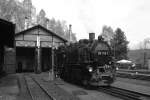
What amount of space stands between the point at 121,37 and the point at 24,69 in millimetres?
31911

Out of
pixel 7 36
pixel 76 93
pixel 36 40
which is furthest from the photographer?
pixel 36 40

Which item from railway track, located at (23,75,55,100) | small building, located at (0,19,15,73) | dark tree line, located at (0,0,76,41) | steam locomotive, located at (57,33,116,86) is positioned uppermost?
dark tree line, located at (0,0,76,41)

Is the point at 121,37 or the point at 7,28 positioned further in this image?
the point at 121,37

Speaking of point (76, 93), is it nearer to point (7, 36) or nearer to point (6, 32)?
point (6, 32)

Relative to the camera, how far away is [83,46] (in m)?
17.6

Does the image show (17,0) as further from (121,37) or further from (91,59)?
(91,59)

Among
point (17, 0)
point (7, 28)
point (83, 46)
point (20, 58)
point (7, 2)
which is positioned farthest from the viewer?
point (17, 0)

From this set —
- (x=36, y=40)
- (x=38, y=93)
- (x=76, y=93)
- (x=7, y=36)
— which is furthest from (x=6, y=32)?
(x=36, y=40)

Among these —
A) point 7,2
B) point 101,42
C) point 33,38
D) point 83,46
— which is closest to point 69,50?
point 83,46

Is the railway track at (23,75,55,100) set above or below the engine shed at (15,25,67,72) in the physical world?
below

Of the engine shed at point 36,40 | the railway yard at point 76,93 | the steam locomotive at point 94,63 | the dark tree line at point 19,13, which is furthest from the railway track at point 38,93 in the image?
the dark tree line at point 19,13

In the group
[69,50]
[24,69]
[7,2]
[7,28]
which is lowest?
[24,69]

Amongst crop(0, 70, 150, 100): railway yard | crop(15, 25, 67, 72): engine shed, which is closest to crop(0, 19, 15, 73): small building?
crop(15, 25, 67, 72): engine shed

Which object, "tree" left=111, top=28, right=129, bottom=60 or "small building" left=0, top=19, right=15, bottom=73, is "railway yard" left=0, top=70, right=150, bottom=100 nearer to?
"small building" left=0, top=19, right=15, bottom=73
